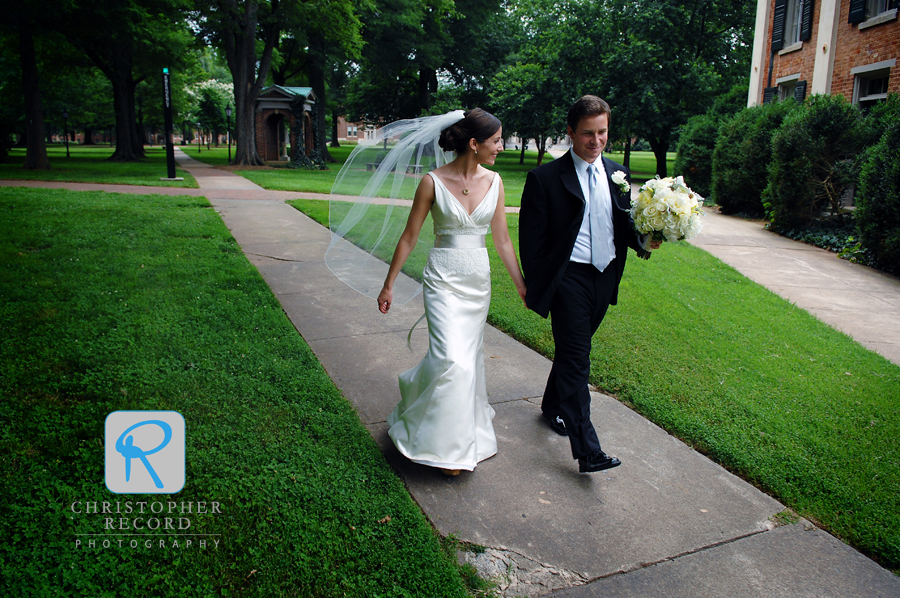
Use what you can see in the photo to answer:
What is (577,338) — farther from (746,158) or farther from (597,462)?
(746,158)

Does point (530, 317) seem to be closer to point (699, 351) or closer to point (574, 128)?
point (699, 351)

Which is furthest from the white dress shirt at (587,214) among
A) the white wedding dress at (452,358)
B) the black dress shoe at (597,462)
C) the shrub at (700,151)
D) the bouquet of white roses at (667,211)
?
the shrub at (700,151)

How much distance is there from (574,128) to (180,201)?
11.9 meters

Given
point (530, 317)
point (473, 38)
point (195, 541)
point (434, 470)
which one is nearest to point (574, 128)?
point (434, 470)

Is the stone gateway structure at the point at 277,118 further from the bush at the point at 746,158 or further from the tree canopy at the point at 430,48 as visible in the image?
the bush at the point at 746,158

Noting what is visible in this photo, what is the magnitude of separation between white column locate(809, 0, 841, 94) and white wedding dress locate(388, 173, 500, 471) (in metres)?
15.2

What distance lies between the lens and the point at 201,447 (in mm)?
3490

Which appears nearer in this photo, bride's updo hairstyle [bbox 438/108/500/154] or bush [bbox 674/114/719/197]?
bride's updo hairstyle [bbox 438/108/500/154]

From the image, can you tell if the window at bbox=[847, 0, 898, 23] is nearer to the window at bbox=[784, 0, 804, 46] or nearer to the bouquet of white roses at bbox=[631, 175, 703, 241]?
the window at bbox=[784, 0, 804, 46]

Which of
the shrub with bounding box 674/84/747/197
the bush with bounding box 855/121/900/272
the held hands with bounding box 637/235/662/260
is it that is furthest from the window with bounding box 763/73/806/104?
the held hands with bounding box 637/235/662/260

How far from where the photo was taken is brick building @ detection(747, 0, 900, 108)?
13.4m

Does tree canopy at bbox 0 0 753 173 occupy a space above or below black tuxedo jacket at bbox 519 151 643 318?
above

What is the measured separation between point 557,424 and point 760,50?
18873 millimetres

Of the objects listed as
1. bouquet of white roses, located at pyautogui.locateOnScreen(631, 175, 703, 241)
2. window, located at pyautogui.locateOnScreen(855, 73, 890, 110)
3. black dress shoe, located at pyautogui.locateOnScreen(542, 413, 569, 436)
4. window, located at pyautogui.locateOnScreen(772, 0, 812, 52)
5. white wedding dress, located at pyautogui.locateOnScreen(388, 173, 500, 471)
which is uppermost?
window, located at pyautogui.locateOnScreen(772, 0, 812, 52)
